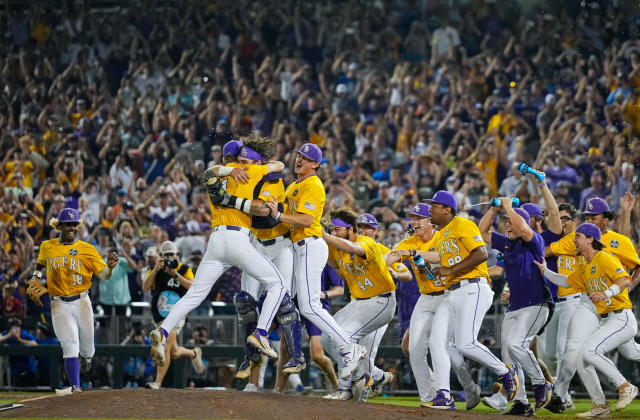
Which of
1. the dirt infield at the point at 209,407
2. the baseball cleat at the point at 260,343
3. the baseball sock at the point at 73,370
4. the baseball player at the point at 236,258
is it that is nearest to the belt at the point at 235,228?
the baseball player at the point at 236,258

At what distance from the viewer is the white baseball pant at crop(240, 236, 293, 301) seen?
9.94 meters

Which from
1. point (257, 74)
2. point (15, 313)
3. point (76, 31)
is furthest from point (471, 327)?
point (76, 31)

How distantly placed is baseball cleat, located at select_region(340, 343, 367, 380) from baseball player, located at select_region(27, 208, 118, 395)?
340 centimetres

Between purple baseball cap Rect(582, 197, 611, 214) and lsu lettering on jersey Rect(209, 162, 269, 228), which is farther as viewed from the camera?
purple baseball cap Rect(582, 197, 611, 214)

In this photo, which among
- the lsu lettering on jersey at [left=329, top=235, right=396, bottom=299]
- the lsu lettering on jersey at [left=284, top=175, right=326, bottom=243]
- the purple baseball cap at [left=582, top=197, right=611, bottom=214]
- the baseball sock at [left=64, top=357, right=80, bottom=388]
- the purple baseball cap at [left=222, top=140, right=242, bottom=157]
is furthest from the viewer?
the baseball sock at [left=64, top=357, right=80, bottom=388]

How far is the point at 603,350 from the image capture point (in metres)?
10.4

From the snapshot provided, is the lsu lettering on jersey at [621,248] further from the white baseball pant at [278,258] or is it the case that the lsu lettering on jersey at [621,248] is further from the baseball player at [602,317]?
the white baseball pant at [278,258]

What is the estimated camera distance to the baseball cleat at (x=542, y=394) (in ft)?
35.0

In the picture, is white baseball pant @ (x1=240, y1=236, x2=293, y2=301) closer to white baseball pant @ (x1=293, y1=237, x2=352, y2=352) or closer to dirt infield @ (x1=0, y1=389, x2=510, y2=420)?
white baseball pant @ (x1=293, y1=237, x2=352, y2=352)

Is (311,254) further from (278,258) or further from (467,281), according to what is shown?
(467,281)

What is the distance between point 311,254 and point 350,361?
1.08 m

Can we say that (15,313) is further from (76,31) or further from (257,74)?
(76,31)

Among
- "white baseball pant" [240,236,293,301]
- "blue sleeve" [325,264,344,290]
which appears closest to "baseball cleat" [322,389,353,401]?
"white baseball pant" [240,236,293,301]

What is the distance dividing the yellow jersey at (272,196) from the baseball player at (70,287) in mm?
2647
